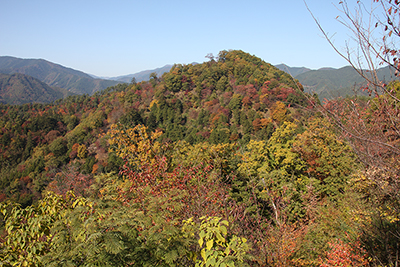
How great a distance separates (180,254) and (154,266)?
0.26 metres

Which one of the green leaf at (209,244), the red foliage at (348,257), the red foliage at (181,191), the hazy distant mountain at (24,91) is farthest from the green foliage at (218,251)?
the hazy distant mountain at (24,91)

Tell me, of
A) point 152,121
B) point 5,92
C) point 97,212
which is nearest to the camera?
point 97,212

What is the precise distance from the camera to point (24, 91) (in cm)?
14950

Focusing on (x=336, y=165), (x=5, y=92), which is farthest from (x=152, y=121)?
→ (x=5, y=92)

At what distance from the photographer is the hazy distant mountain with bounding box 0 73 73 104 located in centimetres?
14162

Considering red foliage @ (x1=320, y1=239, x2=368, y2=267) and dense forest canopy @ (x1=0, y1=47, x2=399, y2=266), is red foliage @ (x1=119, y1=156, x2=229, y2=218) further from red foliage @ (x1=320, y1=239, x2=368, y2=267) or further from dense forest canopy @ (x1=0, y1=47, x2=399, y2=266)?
red foliage @ (x1=320, y1=239, x2=368, y2=267)

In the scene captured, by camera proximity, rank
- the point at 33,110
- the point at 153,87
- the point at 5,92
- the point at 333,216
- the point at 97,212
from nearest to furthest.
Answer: the point at 97,212
the point at 333,216
the point at 153,87
the point at 33,110
the point at 5,92

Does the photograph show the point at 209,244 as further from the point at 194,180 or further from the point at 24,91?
the point at 24,91

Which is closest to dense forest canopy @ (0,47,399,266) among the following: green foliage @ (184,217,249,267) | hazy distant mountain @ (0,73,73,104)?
green foliage @ (184,217,249,267)

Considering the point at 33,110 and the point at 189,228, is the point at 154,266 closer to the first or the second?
the point at 189,228

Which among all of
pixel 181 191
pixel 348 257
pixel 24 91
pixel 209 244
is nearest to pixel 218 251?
pixel 209 244

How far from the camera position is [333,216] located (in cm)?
826

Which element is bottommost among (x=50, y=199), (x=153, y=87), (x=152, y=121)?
(x=152, y=121)

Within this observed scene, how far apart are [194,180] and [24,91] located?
186225 mm
